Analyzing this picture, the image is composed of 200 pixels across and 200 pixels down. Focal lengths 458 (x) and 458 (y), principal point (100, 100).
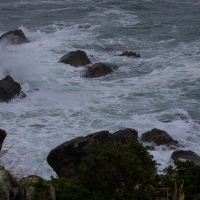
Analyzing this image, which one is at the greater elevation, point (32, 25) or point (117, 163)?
point (117, 163)

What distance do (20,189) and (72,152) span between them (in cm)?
634

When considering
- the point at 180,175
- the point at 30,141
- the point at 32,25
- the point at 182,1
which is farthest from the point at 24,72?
the point at 182,1

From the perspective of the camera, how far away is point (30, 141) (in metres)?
13.7

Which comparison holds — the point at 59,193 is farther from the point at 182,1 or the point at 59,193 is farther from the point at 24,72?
the point at 182,1

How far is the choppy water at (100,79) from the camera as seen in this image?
14.5 metres

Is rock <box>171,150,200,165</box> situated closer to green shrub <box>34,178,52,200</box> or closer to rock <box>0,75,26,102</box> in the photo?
green shrub <box>34,178,52,200</box>

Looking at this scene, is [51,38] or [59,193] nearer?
[59,193]

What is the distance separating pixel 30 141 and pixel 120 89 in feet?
21.4

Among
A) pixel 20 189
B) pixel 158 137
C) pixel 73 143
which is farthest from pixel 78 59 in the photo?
pixel 20 189

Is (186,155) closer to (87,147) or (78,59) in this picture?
(87,147)

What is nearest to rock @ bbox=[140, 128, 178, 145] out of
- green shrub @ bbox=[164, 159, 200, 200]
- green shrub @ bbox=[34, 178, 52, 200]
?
green shrub @ bbox=[164, 159, 200, 200]

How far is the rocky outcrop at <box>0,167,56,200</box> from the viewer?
16.2ft

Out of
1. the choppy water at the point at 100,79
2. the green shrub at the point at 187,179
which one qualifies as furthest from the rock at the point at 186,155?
the green shrub at the point at 187,179

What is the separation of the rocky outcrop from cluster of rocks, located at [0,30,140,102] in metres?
12.0
